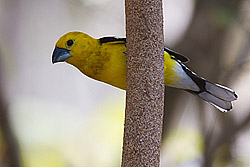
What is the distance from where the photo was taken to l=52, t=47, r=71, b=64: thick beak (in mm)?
1823

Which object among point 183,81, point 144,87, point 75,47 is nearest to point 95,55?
point 75,47

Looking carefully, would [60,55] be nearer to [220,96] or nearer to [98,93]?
[220,96]

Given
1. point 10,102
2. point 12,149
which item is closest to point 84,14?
point 10,102

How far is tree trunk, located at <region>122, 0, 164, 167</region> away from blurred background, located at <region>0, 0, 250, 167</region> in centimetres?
171

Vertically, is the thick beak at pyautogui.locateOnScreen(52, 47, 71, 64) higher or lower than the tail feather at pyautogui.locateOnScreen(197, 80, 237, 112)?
higher

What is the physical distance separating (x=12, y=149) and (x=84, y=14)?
4.34 feet

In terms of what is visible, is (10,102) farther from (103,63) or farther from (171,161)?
(103,63)

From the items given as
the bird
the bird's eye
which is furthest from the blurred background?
the bird's eye

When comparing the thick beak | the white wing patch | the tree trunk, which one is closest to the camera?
the tree trunk

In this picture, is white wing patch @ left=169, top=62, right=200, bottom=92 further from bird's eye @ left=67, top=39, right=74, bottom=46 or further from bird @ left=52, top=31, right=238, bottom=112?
bird's eye @ left=67, top=39, right=74, bottom=46

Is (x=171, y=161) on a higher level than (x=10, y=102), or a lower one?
lower

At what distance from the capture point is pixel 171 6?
11.9 feet

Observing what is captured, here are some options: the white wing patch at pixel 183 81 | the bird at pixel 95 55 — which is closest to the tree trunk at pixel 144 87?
the bird at pixel 95 55

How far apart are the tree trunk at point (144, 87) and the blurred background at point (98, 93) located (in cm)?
171
